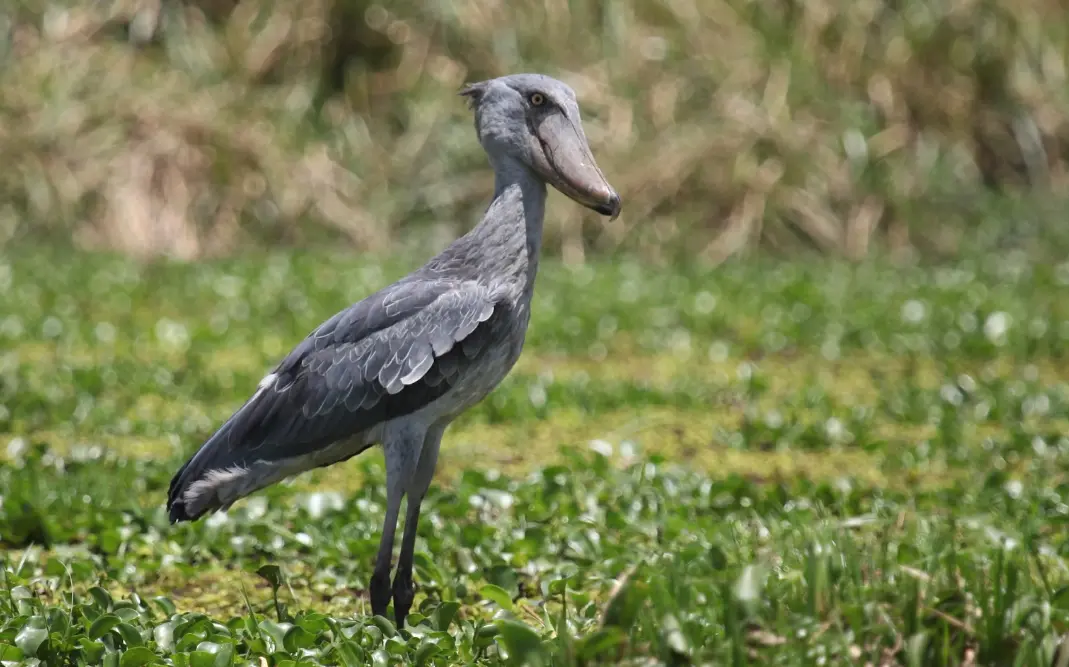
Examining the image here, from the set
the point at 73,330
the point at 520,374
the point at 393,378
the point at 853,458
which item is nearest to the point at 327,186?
the point at 73,330

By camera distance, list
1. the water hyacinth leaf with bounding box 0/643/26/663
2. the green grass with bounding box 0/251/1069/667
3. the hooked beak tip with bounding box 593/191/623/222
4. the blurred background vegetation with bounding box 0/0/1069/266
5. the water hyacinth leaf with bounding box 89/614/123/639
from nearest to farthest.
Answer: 1. the green grass with bounding box 0/251/1069/667
2. the water hyacinth leaf with bounding box 0/643/26/663
3. the water hyacinth leaf with bounding box 89/614/123/639
4. the hooked beak tip with bounding box 593/191/623/222
5. the blurred background vegetation with bounding box 0/0/1069/266

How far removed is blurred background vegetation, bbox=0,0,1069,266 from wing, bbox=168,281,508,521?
696cm

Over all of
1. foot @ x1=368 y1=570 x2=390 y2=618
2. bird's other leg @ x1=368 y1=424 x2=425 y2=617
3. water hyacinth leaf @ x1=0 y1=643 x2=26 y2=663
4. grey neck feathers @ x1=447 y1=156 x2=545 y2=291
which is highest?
grey neck feathers @ x1=447 y1=156 x2=545 y2=291

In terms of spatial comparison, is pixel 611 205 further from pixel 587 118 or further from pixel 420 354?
pixel 587 118

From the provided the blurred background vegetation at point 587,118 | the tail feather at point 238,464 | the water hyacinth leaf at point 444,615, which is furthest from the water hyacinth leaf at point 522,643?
the blurred background vegetation at point 587,118

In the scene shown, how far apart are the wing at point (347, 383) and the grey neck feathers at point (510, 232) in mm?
80

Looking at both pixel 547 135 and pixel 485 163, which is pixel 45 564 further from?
pixel 485 163

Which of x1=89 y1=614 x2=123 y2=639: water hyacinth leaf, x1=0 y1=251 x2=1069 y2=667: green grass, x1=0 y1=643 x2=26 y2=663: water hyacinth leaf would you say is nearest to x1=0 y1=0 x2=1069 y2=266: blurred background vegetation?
x1=0 y1=251 x2=1069 y2=667: green grass

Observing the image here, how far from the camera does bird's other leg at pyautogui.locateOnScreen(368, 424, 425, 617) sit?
3145mm

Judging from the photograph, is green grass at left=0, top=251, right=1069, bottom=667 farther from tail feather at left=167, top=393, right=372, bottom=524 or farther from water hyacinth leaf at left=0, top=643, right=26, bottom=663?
tail feather at left=167, top=393, right=372, bottom=524

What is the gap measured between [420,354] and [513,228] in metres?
0.37

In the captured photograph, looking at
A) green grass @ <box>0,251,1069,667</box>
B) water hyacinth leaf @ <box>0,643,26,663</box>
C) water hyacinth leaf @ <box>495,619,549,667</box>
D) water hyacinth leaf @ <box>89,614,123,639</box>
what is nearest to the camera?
water hyacinth leaf @ <box>495,619,549,667</box>

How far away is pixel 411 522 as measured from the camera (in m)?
3.32

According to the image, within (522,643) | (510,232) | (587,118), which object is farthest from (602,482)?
(587,118)
